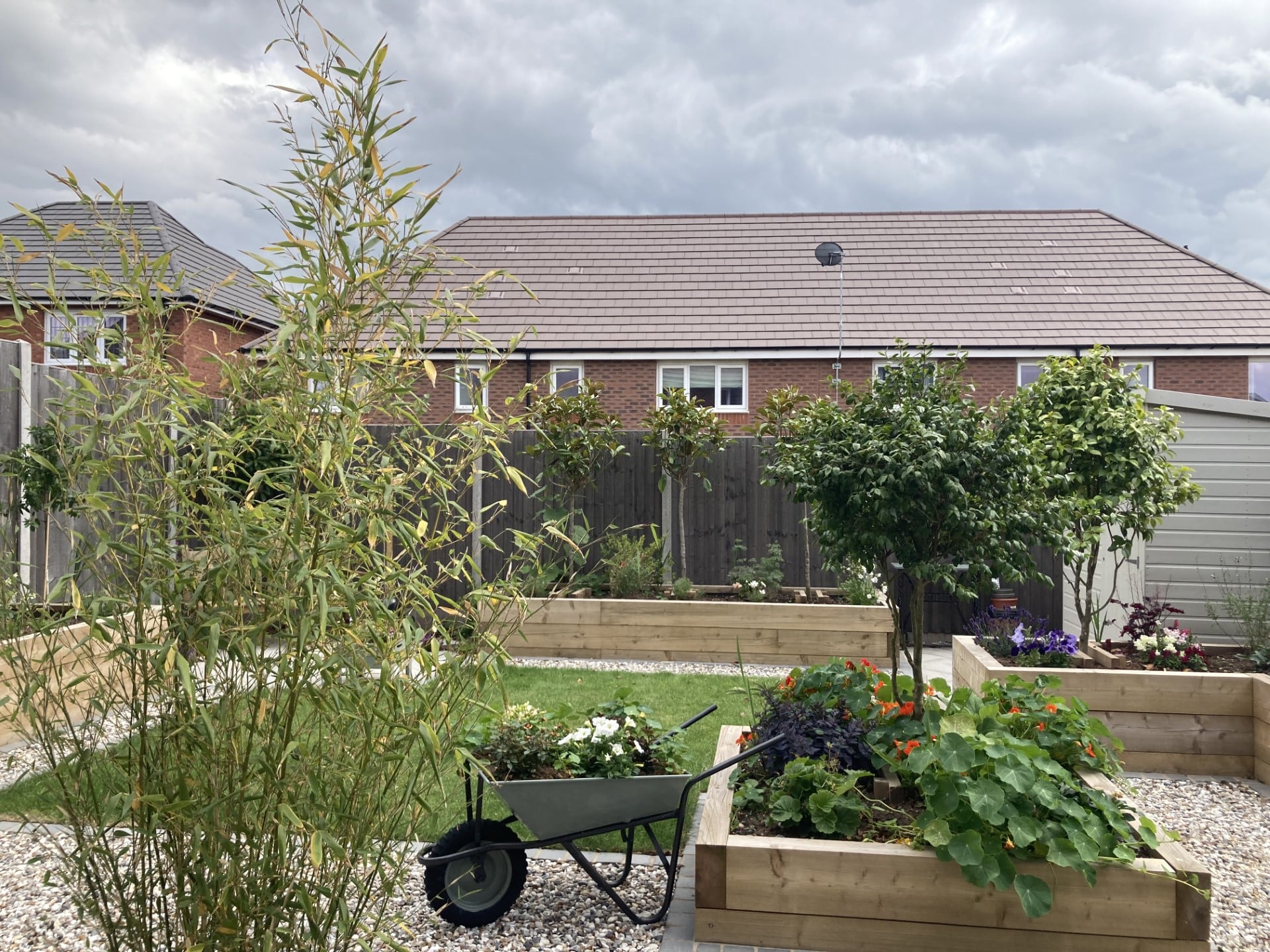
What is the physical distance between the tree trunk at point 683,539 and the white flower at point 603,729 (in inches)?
216

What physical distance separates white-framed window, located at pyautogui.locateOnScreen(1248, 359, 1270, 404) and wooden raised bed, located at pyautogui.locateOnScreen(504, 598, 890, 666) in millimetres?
10729

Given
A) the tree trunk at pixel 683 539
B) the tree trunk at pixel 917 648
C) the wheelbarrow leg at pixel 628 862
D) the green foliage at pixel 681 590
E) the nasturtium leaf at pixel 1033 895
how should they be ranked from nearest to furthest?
the nasturtium leaf at pixel 1033 895
the wheelbarrow leg at pixel 628 862
the tree trunk at pixel 917 648
the green foliage at pixel 681 590
the tree trunk at pixel 683 539

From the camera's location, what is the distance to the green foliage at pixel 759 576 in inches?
318

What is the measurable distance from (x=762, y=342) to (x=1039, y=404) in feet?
27.0

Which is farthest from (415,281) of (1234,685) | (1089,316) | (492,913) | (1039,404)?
(1089,316)

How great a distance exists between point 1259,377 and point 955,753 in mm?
14875

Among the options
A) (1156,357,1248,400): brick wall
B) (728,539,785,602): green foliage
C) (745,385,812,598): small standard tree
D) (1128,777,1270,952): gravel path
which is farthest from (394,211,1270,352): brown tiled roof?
(1128,777,1270,952): gravel path

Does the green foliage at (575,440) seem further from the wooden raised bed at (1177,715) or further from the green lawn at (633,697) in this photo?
the wooden raised bed at (1177,715)

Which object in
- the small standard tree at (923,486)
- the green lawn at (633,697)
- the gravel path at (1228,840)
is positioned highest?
the small standard tree at (923,486)

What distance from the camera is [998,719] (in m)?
3.45

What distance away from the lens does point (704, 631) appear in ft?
25.0

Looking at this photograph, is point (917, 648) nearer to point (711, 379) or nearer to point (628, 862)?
point (628, 862)

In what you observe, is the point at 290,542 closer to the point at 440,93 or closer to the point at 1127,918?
the point at 440,93

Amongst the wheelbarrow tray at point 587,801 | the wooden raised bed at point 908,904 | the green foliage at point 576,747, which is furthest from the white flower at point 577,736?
the wooden raised bed at point 908,904
